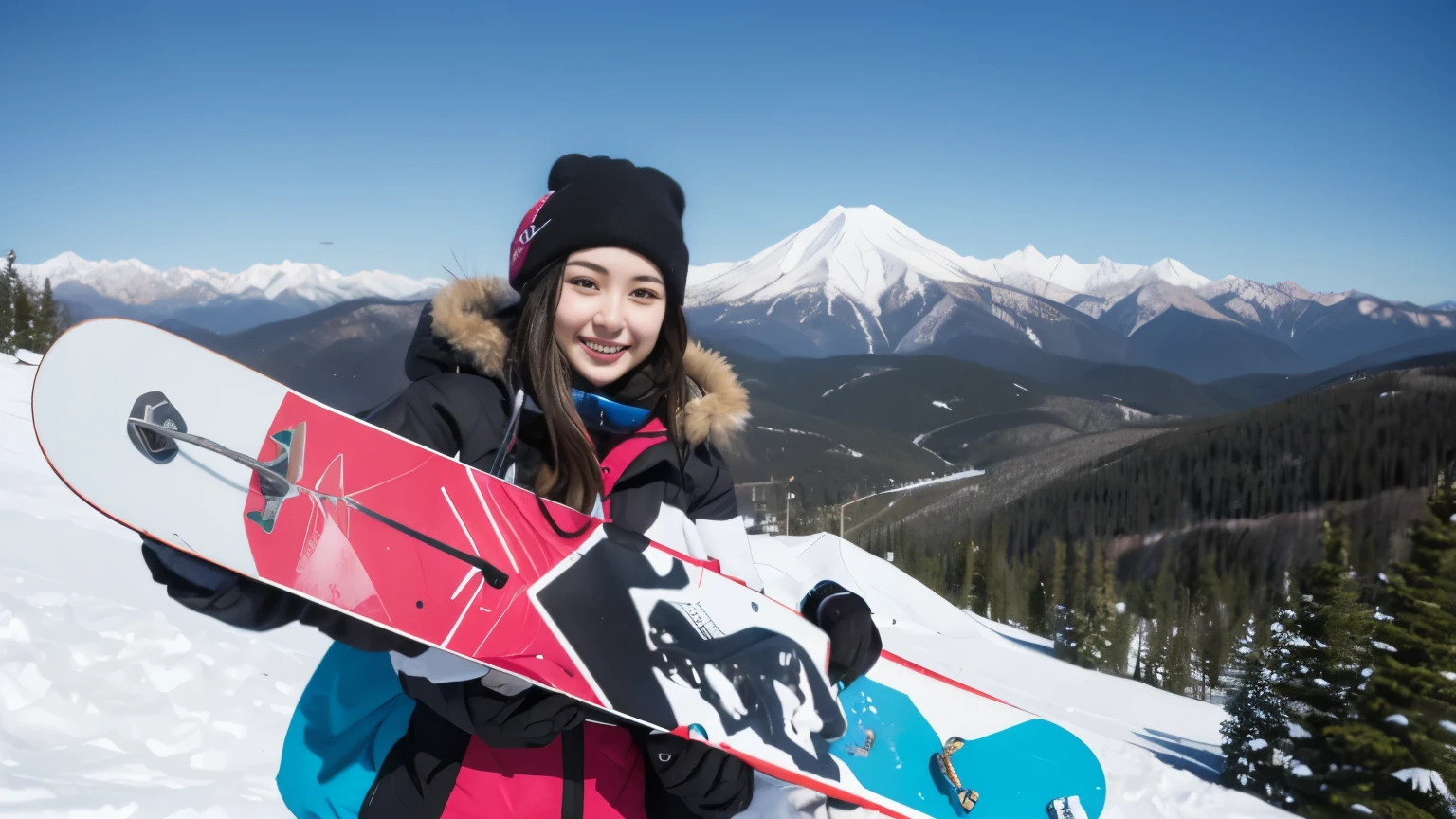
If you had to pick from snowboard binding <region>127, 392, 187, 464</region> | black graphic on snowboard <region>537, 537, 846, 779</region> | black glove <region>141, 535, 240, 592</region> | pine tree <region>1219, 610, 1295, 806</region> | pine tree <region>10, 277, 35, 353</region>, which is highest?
pine tree <region>10, 277, 35, 353</region>

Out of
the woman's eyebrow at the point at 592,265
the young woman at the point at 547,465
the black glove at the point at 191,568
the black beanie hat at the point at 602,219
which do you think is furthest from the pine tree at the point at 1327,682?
the black glove at the point at 191,568

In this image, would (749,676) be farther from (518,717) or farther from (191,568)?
(191,568)

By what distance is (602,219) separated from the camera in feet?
6.42

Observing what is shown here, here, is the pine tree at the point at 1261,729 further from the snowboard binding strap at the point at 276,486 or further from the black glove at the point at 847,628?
the snowboard binding strap at the point at 276,486

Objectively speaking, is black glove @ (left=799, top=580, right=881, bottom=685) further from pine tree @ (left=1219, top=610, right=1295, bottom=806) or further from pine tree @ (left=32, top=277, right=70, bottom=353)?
pine tree @ (left=32, top=277, right=70, bottom=353)

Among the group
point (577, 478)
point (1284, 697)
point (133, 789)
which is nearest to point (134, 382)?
point (577, 478)

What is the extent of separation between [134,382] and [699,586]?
1.49 m

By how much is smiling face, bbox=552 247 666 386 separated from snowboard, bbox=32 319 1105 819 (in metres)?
0.39

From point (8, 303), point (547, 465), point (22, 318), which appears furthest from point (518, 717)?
point (8, 303)

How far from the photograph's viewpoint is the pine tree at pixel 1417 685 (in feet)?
71.4

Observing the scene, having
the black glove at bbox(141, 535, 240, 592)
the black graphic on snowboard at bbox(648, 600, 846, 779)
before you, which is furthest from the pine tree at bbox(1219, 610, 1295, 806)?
the black glove at bbox(141, 535, 240, 592)

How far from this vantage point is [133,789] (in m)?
4.33

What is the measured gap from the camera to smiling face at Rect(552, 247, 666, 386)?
1.96 m

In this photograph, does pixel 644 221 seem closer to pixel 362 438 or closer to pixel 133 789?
pixel 362 438
